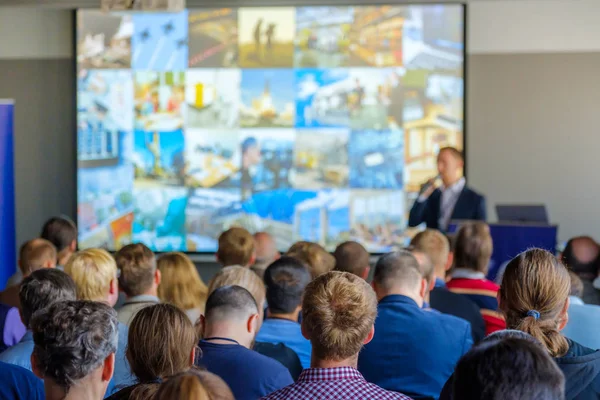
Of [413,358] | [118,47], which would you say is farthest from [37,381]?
[118,47]

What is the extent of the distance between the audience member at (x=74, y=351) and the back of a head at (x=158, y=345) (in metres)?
0.06

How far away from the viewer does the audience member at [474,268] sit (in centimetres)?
384

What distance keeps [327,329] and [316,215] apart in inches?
207

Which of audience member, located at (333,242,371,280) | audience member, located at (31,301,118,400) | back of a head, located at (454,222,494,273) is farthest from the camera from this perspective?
audience member, located at (333,242,371,280)

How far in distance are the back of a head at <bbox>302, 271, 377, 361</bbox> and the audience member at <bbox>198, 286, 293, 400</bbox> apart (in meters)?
0.44

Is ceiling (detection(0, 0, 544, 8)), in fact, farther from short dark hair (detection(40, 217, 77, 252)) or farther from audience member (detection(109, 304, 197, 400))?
audience member (detection(109, 304, 197, 400))

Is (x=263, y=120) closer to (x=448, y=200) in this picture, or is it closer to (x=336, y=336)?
(x=448, y=200)

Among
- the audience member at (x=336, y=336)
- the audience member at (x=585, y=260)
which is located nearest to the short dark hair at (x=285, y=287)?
the audience member at (x=336, y=336)

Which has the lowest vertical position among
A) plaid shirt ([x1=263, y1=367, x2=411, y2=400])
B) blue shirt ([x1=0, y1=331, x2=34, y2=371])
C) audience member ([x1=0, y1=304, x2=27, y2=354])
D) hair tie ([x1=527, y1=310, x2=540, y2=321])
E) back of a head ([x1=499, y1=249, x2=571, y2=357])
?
audience member ([x1=0, y1=304, x2=27, y2=354])

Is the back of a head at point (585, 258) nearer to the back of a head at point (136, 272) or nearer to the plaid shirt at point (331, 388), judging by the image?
the back of a head at point (136, 272)

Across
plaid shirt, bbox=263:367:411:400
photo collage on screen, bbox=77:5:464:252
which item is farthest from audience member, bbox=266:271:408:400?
photo collage on screen, bbox=77:5:464:252

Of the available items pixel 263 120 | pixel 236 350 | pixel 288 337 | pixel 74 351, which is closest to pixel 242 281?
pixel 288 337

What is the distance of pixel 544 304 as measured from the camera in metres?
2.19

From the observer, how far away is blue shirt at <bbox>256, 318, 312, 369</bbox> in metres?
3.07
